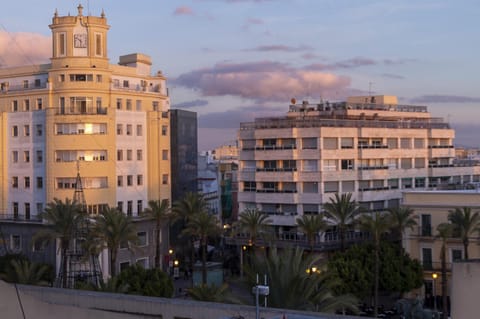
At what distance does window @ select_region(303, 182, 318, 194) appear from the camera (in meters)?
58.1

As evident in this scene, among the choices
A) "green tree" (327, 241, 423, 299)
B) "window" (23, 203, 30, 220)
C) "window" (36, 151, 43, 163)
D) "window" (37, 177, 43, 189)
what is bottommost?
"green tree" (327, 241, 423, 299)

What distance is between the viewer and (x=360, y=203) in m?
60.4

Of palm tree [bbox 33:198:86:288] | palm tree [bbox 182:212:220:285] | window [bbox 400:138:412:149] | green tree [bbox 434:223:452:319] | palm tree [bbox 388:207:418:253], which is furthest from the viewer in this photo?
window [bbox 400:138:412:149]

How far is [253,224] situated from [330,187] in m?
8.29

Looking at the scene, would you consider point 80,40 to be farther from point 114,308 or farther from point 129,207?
point 114,308

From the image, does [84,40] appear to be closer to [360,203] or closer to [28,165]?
[28,165]

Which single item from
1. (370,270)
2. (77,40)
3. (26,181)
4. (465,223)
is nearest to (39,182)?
(26,181)

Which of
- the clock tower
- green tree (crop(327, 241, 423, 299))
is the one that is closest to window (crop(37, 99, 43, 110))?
the clock tower

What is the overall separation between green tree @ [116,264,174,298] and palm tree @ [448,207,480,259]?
60.0 ft

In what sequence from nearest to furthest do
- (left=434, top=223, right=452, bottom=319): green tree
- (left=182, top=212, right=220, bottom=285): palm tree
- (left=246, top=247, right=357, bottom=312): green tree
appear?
(left=246, top=247, right=357, bottom=312): green tree < (left=434, top=223, right=452, bottom=319): green tree < (left=182, top=212, right=220, bottom=285): palm tree

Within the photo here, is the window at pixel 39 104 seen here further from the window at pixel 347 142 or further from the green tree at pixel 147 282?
the window at pixel 347 142

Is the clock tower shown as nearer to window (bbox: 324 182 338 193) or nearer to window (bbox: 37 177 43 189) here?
window (bbox: 37 177 43 189)

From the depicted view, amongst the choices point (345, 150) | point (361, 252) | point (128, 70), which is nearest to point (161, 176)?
point (128, 70)

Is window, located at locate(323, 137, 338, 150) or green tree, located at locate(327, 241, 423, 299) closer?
green tree, located at locate(327, 241, 423, 299)
